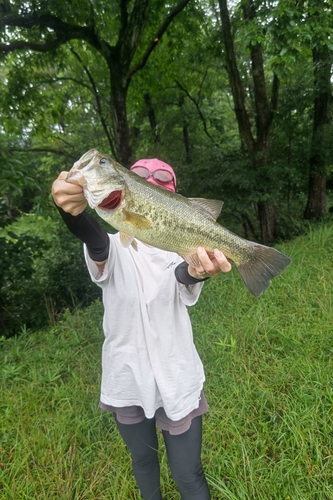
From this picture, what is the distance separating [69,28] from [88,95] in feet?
15.3

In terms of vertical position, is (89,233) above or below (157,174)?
below

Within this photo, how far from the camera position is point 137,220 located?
1537 mm

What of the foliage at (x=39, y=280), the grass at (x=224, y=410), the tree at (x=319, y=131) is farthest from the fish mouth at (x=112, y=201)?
the tree at (x=319, y=131)

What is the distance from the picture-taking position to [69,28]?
18.0ft

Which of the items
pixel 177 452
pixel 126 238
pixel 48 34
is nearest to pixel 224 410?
pixel 177 452

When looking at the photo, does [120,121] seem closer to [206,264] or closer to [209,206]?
[209,206]

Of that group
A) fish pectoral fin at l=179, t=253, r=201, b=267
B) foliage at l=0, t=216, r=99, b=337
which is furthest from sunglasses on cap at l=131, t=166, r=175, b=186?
foliage at l=0, t=216, r=99, b=337

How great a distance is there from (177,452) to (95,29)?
7034 mm

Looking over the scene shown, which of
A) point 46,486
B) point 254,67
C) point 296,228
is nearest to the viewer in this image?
point 46,486

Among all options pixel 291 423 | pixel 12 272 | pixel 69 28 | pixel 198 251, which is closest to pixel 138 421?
pixel 198 251

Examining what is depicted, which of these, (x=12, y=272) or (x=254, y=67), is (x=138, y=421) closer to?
(x=12, y=272)

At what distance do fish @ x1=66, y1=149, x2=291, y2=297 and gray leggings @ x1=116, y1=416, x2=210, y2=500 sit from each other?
93 cm

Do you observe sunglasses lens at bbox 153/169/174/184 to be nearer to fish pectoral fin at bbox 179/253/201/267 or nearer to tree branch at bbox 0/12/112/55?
fish pectoral fin at bbox 179/253/201/267

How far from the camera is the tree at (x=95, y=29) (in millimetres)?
5004
